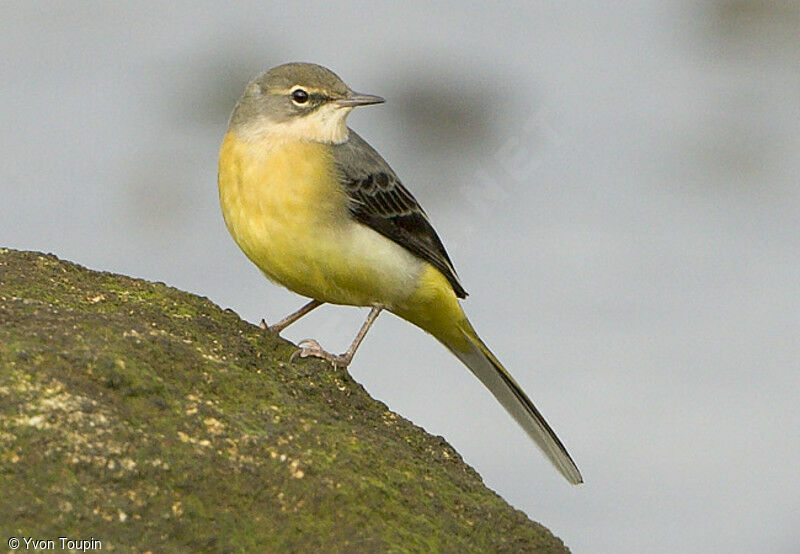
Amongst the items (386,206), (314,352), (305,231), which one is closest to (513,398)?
(386,206)

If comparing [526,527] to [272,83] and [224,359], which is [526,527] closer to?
[224,359]

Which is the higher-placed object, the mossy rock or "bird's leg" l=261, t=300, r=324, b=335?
"bird's leg" l=261, t=300, r=324, b=335

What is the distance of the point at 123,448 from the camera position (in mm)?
→ 4328

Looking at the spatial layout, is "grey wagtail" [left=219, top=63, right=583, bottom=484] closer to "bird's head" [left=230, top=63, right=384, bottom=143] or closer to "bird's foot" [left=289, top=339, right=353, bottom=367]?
"bird's head" [left=230, top=63, right=384, bottom=143]

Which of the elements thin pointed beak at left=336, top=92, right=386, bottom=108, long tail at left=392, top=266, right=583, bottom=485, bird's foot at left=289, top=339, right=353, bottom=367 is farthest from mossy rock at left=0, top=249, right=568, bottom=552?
thin pointed beak at left=336, top=92, right=386, bottom=108

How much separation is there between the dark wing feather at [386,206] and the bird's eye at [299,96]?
1.16 feet

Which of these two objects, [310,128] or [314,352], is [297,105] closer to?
[310,128]

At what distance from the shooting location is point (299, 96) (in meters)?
8.27

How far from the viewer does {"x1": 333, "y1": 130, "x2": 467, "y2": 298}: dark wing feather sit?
7777mm

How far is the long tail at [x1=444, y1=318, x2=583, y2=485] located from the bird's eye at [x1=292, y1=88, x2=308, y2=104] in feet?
5.28

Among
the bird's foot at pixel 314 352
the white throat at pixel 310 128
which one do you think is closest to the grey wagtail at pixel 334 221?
the white throat at pixel 310 128

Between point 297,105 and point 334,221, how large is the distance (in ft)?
3.51

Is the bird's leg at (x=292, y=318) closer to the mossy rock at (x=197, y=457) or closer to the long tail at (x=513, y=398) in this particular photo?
the long tail at (x=513, y=398)

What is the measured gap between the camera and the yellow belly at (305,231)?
7.24 meters
